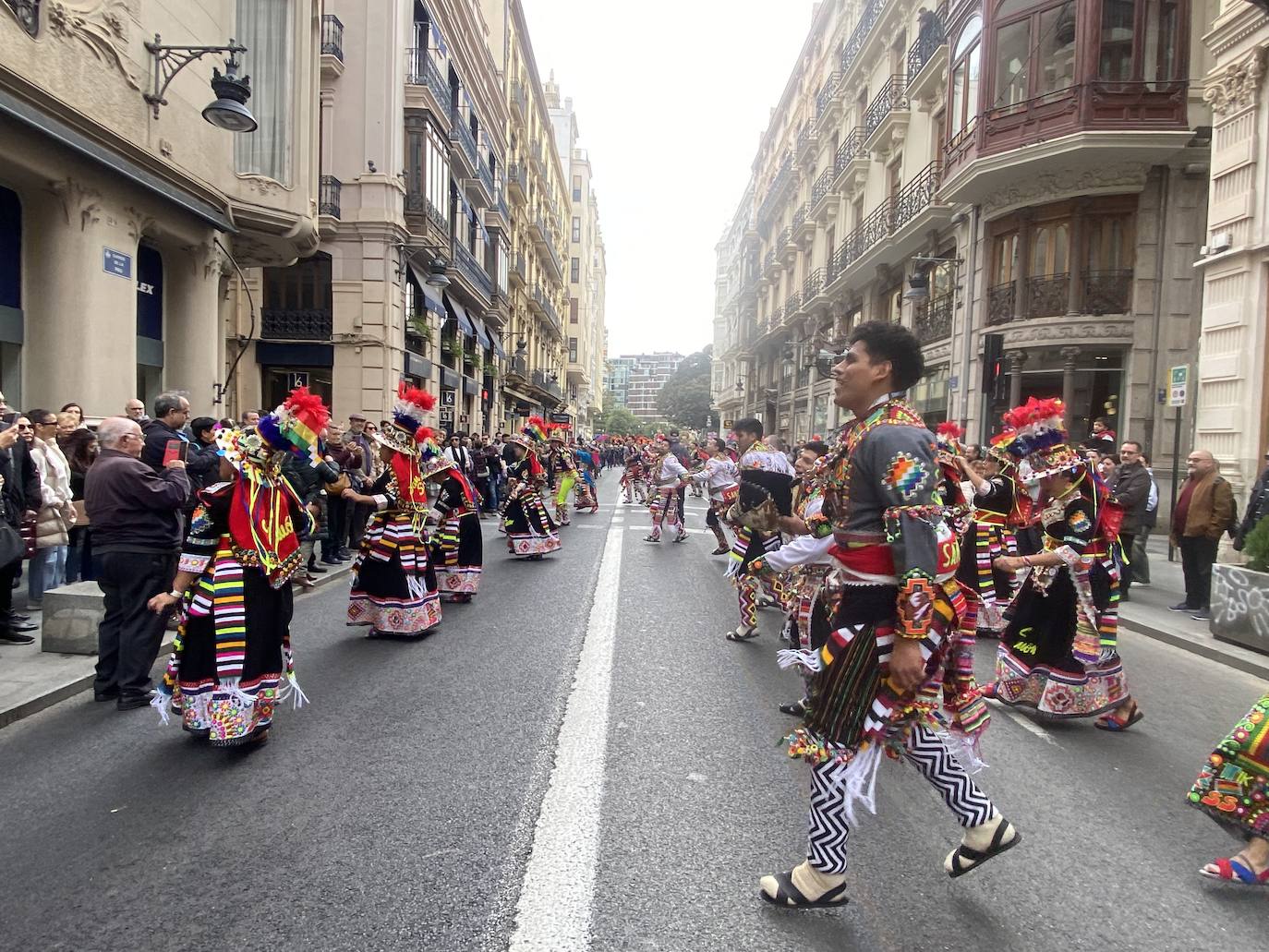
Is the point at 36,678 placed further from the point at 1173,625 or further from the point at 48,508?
the point at 1173,625

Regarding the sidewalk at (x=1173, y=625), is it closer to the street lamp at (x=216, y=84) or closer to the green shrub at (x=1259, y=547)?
the green shrub at (x=1259, y=547)

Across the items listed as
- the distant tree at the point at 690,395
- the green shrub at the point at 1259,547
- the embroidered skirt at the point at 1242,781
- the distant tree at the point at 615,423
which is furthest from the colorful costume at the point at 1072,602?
the distant tree at the point at 615,423

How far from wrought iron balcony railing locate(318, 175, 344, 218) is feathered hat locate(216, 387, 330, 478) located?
17.2 metres

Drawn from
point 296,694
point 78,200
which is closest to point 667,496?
point 78,200

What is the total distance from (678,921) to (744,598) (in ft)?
14.6

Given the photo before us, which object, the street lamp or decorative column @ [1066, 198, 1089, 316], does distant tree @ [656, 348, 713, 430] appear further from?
the street lamp

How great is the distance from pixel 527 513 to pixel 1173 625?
7958 mm

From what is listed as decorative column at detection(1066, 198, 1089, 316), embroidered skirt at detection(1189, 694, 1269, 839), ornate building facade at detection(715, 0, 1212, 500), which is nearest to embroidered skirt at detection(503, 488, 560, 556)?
ornate building facade at detection(715, 0, 1212, 500)

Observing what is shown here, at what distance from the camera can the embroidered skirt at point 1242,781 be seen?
3.12m

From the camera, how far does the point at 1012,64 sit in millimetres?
17297

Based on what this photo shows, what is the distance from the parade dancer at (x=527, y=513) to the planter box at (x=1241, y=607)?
25.8 ft

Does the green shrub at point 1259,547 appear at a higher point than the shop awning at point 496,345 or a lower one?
lower

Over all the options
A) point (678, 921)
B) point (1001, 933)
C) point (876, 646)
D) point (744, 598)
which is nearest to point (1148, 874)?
point (1001, 933)

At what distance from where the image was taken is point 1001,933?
109 inches
